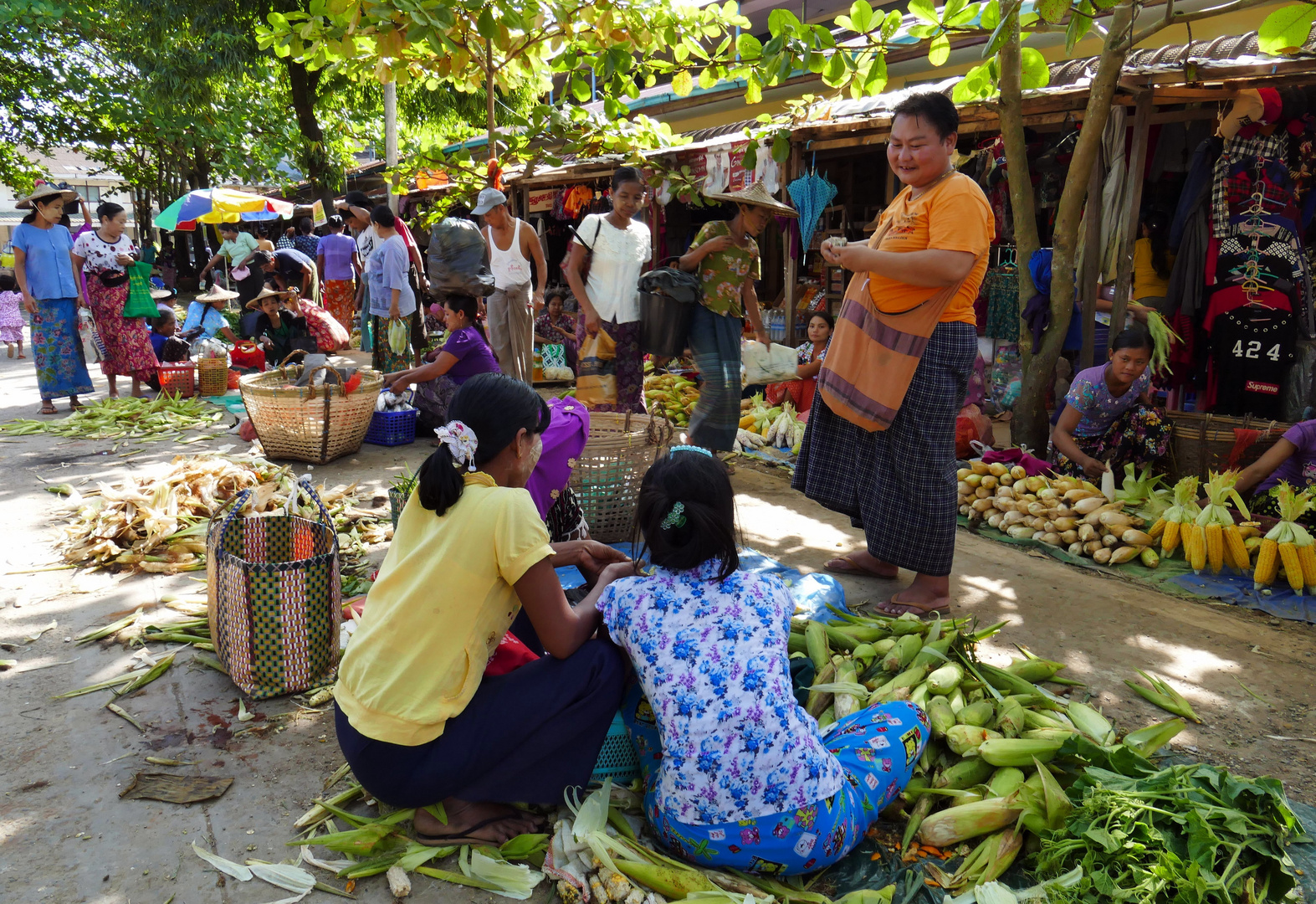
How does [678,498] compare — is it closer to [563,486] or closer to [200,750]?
[563,486]

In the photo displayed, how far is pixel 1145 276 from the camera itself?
20.9ft

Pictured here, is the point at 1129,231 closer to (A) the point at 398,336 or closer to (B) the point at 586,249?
(B) the point at 586,249

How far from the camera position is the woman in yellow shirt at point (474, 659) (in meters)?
2.07

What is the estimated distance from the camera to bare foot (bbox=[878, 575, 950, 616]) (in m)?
3.44

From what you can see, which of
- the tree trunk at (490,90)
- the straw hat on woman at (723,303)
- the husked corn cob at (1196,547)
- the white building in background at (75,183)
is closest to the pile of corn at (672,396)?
the straw hat on woman at (723,303)

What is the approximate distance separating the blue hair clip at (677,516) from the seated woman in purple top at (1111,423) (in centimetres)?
364

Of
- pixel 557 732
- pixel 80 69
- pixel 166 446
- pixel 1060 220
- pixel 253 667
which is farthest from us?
pixel 80 69

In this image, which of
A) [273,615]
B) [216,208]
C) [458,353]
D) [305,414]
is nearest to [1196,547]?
[273,615]

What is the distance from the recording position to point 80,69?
17359 mm

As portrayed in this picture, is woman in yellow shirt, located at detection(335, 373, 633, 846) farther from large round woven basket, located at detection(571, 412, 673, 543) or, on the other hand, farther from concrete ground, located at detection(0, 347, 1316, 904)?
large round woven basket, located at detection(571, 412, 673, 543)

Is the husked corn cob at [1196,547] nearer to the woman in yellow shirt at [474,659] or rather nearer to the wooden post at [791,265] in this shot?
the woman in yellow shirt at [474,659]

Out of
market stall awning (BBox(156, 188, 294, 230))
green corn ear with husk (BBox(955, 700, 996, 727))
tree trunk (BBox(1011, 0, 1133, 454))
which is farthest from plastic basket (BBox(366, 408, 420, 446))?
market stall awning (BBox(156, 188, 294, 230))

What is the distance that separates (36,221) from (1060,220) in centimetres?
787

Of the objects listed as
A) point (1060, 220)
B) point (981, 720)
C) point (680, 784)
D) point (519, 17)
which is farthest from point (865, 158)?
point (680, 784)
